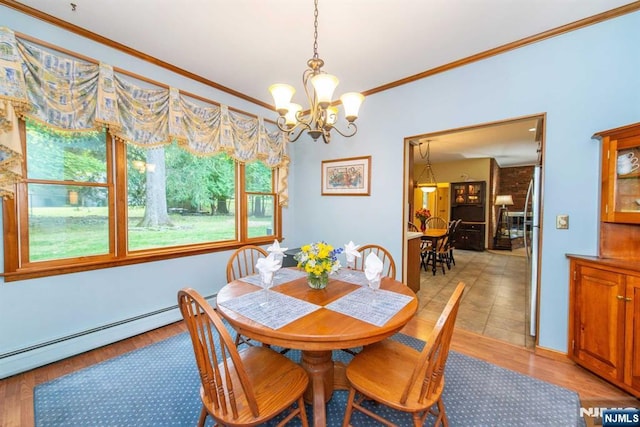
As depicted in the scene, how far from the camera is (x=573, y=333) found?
6.77 feet

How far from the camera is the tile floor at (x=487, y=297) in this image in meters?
2.77

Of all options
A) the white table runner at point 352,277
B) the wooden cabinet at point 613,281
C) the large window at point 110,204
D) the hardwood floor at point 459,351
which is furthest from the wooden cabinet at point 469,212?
the large window at point 110,204

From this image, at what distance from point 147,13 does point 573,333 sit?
4.22 metres

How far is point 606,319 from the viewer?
6.06 ft

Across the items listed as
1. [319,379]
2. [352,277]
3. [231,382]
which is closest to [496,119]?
[352,277]

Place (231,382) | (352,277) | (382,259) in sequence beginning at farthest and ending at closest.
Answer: (382,259) → (352,277) → (231,382)

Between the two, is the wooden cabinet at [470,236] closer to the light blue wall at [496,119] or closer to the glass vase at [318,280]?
the light blue wall at [496,119]

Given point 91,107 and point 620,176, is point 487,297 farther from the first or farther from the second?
point 91,107

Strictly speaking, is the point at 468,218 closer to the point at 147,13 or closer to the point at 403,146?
the point at 403,146

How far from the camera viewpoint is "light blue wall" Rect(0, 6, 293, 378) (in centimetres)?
197

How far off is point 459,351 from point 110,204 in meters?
3.54

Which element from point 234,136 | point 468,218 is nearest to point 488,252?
point 468,218

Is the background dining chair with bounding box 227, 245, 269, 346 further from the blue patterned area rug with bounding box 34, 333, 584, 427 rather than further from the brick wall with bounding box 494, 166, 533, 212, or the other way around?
the brick wall with bounding box 494, 166, 533, 212

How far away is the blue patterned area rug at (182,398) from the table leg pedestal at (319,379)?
17 cm
